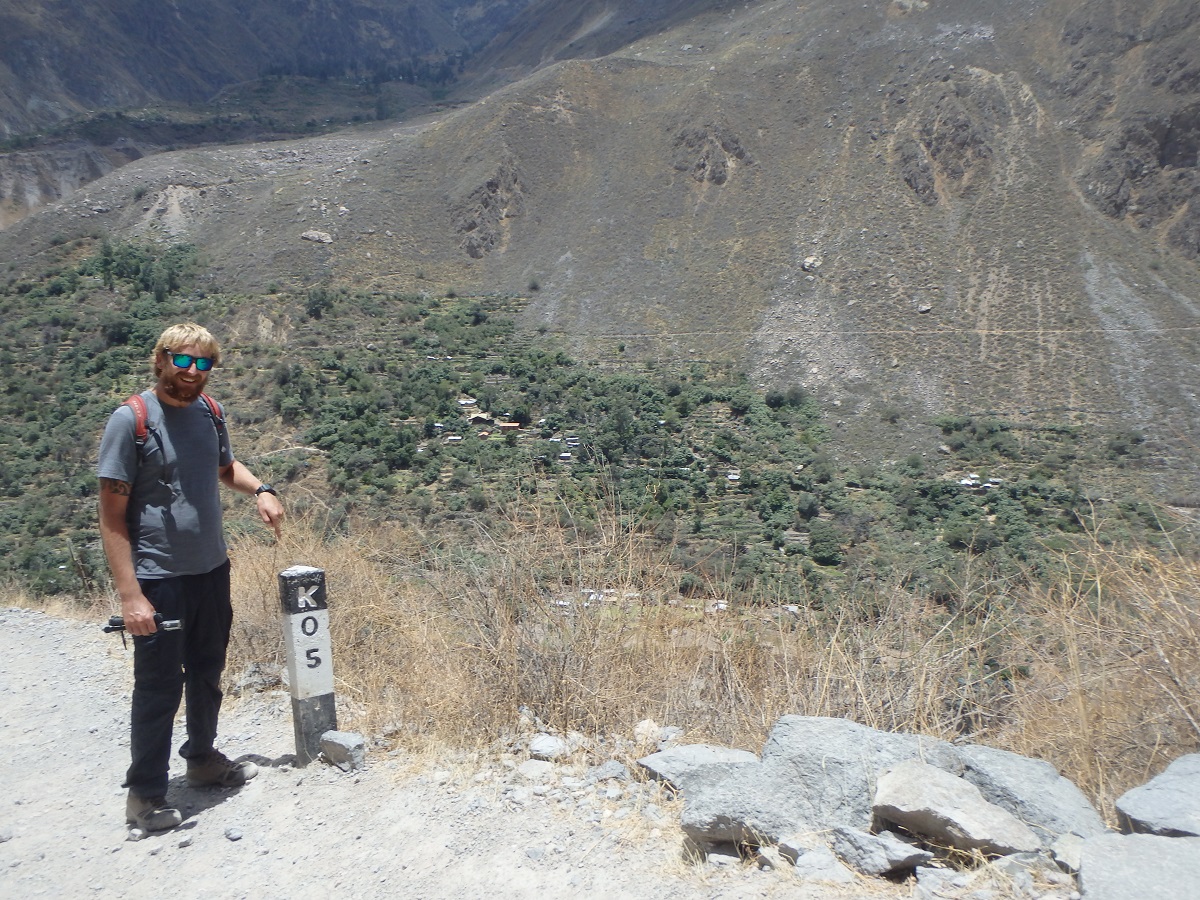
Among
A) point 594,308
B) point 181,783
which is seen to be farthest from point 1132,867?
point 594,308

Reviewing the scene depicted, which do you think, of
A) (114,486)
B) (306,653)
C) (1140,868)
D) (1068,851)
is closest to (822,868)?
(1068,851)

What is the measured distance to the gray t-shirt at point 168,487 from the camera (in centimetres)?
341

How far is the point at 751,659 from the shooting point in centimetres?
436

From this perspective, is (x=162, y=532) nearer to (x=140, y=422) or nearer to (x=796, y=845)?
(x=140, y=422)

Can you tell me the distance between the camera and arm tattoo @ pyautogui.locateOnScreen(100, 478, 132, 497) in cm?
336

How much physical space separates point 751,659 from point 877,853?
1.59 metres

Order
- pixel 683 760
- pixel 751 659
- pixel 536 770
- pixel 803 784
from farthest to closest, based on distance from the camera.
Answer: pixel 751 659 < pixel 536 770 < pixel 683 760 < pixel 803 784

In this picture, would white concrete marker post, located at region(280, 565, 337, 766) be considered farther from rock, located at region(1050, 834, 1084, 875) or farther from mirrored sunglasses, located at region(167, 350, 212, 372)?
rock, located at region(1050, 834, 1084, 875)

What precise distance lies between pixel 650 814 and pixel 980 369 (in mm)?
26465

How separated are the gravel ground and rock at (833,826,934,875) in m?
0.09

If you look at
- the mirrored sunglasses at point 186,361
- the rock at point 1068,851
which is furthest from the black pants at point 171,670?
the rock at point 1068,851

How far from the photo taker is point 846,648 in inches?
165

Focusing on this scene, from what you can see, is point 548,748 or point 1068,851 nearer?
point 1068,851

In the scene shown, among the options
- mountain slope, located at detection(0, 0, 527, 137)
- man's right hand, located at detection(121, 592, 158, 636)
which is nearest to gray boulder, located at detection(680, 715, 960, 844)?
man's right hand, located at detection(121, 592, 158, 636)
